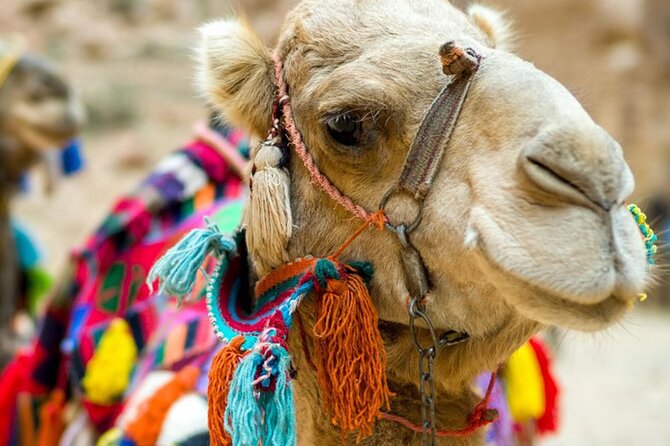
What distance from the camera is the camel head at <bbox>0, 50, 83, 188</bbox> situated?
395 centimetres

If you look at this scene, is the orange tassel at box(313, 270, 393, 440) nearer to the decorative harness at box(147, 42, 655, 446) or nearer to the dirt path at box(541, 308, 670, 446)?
the decorative harness at box(147, 42, 655, 446)

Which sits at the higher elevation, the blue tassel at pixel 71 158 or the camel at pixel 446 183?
the blue tassel at pixel 71 158

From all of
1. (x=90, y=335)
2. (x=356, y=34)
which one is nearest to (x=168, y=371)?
(x=90, y=335)

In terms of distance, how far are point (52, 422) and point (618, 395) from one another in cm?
512

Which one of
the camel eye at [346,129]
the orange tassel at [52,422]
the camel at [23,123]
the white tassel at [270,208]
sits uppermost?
the camel at [23,123]

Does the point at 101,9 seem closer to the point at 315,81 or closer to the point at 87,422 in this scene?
the point at 87,422

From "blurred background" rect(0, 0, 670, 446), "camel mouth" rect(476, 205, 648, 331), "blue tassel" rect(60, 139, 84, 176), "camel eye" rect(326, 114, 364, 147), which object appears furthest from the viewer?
"blurred background" rect(0, 0, 670, 446)

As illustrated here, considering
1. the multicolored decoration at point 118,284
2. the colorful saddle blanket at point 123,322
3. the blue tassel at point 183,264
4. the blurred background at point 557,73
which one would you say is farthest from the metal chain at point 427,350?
the blurred background at point 557,73

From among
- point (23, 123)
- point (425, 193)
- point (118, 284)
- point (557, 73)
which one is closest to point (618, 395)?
point (557, 73)

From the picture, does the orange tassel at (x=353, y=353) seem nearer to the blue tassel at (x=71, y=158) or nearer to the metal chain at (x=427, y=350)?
the metal chain at (x=427, y=350)

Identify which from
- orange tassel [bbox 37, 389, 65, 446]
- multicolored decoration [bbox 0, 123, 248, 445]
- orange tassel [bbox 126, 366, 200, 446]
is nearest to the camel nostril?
orange tassel [bbox 126, 366, 200, 446]

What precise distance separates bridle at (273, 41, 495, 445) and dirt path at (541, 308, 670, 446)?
10.7 feet

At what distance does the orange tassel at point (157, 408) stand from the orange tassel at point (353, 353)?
2.46 ft

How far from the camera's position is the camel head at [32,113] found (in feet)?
13.0
